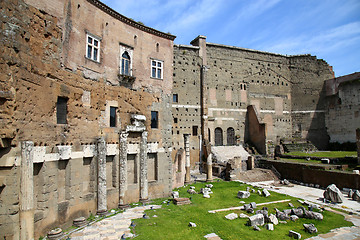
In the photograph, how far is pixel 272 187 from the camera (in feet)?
61.4

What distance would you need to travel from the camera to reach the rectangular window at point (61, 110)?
9.79 metres

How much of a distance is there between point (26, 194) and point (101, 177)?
384 centimetres

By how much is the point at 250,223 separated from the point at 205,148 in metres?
16.1

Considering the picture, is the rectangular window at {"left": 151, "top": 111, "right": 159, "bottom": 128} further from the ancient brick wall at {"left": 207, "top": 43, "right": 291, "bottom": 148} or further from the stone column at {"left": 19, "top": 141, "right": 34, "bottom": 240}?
the ancient brick wall at {"left": 207, "top": 43, "right": 291, "bottom": 148}

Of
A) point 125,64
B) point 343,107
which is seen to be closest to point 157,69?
point 125,64

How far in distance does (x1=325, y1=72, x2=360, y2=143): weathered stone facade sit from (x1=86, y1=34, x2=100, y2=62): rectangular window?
1357 inches

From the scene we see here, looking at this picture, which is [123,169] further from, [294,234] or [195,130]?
[195,130]

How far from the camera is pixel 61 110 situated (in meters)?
9.91

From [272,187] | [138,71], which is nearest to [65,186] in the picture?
[138,71]

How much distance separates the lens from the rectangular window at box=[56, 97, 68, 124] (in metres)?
9.79

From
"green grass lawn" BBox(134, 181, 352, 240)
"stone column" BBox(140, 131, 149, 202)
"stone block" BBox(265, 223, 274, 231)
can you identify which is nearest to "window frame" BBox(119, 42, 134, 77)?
"stone column" BBox(140, 131, 149, 202)

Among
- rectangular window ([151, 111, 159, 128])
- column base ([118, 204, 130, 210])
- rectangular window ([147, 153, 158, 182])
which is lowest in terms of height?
column base ([118, 204, 130, 210])

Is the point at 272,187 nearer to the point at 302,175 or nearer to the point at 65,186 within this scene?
the point at 302,175

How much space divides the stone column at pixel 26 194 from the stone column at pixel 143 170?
629cm
